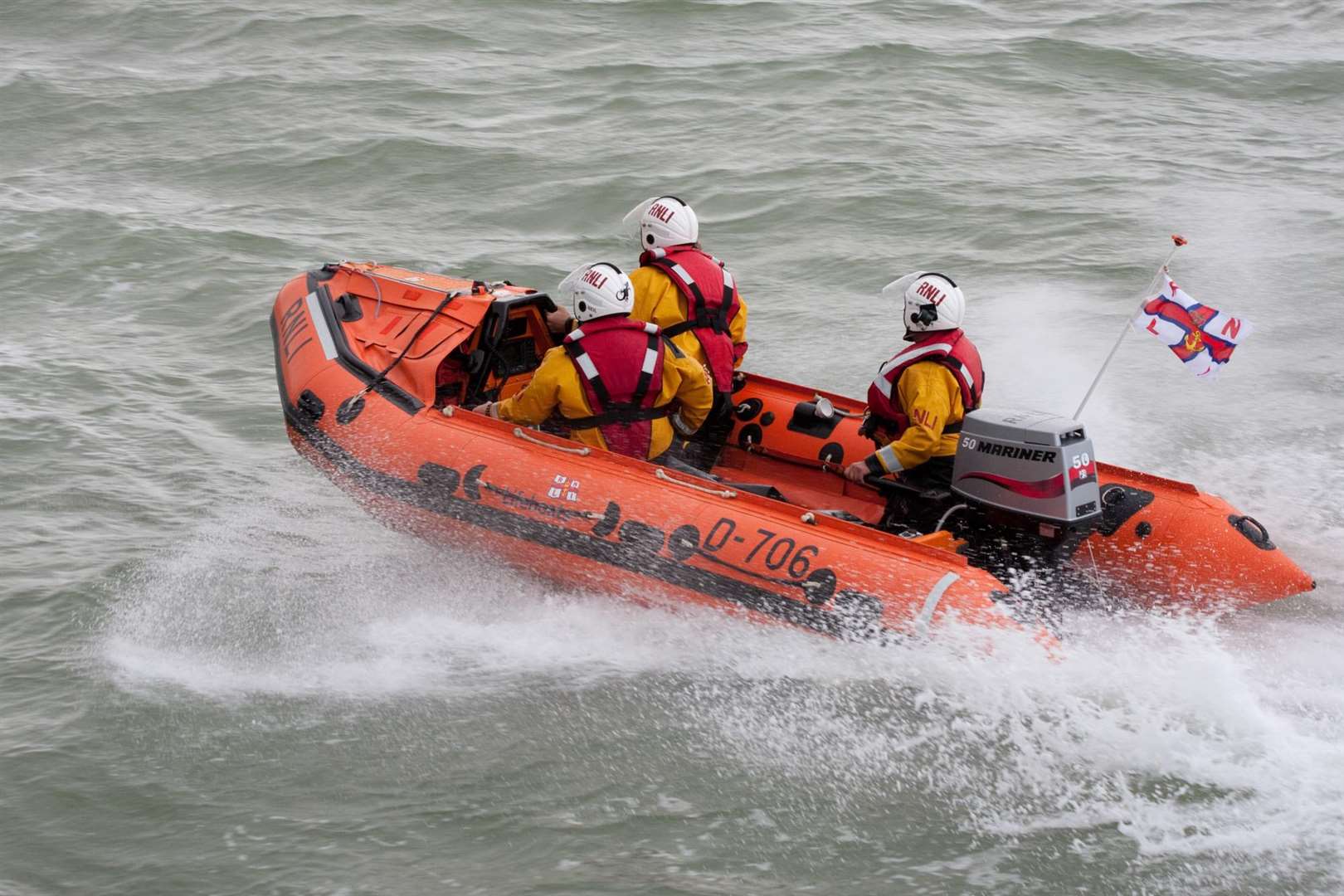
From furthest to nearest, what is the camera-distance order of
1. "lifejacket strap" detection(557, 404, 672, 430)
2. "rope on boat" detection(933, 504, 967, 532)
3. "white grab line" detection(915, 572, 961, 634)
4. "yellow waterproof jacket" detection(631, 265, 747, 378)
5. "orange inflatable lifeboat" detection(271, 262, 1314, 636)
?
"yellow waterproof jacket" detection(631, 265, 747, 378)
"lifejacket strap" detection(557, 404, 672, 430)
"rope on boat" detection(933, 504, 967, 532)
"orange inflatable lifeboat" detection(271, 262, 1314, 636)
"white grab line" detection(915, 572, 961, 634)

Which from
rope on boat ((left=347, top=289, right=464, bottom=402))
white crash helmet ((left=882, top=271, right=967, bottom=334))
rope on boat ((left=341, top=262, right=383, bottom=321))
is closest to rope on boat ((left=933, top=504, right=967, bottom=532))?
white crash helmet ((left=882, top=271, right=967, bottom=334))

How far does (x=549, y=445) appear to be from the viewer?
5.52 meters

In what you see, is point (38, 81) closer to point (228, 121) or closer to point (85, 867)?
point (228, 121)

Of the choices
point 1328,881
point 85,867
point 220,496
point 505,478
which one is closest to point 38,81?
point 220,496

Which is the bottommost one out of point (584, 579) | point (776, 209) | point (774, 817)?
point (774, 817)

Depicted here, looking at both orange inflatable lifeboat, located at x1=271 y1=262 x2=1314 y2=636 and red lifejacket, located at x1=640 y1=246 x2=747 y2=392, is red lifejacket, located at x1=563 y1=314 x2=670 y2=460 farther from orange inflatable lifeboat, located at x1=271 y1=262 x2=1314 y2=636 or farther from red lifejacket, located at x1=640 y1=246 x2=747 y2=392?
red lifejacket, located at x1=640 y1=246 x2=747 y2=392

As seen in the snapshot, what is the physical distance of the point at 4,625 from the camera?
5.73 metres

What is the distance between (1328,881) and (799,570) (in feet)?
6.06

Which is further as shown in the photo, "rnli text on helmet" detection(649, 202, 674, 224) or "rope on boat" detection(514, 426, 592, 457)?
"rnli text on helmet" detection(649, 202, 674, 224)

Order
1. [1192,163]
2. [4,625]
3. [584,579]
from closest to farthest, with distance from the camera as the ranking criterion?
[584,579] → [4,625] → [1192,163]

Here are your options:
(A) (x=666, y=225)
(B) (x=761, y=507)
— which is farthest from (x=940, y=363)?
(A) (x=666, y=225)

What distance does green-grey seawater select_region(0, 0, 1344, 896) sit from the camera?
14.5 ft

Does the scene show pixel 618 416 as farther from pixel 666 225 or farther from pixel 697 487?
pixel 666 225

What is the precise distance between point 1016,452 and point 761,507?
0.92 metres
